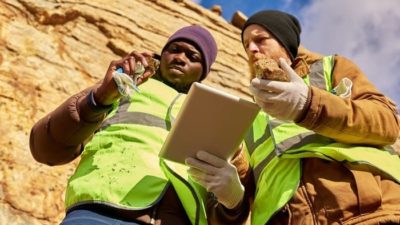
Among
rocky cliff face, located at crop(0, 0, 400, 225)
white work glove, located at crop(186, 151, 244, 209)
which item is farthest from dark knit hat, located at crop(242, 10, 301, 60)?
rocky cliff face, located at crop(0, 0, 400, 225)

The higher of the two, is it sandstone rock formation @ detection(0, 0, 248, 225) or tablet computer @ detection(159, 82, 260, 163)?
tablet computer @ detection(159, 82, 260, 163)

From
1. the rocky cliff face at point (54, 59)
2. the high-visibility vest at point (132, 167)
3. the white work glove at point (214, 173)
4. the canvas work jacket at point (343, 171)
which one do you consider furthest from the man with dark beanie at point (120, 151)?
the rocky cliff face at point (54, 59)

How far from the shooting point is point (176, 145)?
8.29 ft

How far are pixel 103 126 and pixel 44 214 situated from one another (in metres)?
2.40

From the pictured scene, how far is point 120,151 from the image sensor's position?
2.79m

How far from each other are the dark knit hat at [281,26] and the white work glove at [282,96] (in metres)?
0.73

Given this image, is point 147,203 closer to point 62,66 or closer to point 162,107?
point 162,107

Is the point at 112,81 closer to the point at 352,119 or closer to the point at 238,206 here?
the point at 238,206

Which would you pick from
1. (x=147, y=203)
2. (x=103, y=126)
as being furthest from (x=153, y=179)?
(x=103, y=126)

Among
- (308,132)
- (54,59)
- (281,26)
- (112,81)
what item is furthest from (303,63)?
(54,59)

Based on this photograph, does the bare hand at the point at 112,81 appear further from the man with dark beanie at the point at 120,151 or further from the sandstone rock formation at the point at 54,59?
the sandstone rock formation at the point at 54,59

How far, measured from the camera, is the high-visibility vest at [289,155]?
2451 millimetres

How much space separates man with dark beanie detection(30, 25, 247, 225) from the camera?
102 inches

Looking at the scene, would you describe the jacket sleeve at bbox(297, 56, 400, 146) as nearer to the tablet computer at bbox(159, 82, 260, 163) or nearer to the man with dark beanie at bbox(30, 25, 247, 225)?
the tablet computer at bbox(159, 82, 260, 163)
